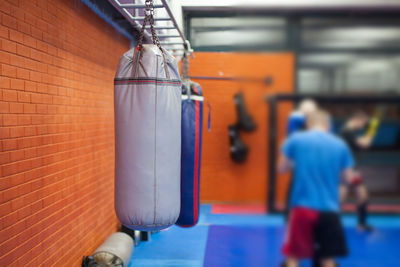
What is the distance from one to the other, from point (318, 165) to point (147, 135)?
2.57 feet

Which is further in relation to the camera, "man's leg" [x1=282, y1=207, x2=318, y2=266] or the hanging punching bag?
the hanging punching bag

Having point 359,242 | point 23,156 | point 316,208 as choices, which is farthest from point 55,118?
point 359,242

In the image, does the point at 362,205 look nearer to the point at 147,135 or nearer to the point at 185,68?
the point at 147,135

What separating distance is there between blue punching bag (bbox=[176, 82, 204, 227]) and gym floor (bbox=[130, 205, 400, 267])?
10 centimetres

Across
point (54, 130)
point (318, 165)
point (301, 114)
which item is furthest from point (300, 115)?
point (54, 130)

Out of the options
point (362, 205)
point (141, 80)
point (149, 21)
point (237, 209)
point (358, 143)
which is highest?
point (149, 21)

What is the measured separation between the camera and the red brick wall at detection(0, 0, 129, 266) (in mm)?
1829

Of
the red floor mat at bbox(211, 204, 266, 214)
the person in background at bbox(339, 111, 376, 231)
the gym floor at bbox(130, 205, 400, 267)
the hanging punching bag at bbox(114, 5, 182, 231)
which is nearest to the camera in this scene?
the person in background at bbox(339, 111, 376, 231)

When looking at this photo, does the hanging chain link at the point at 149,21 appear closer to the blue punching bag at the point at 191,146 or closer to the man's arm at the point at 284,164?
the blue punching bag at the point at 191,146

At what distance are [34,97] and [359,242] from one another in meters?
1.98

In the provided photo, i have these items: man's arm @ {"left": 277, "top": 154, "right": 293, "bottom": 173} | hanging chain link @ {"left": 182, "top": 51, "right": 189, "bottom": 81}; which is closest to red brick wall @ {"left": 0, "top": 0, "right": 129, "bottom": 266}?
hanging chain link @ {"left": 182, "top": 51, "right": 189, "bottom": 81}

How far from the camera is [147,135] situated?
1517 millimetres

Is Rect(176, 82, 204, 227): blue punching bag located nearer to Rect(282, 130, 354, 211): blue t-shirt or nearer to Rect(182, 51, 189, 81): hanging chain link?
Rect(182, 51, 189, 81): hanging chain link

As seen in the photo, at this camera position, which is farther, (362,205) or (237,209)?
(237,209)
